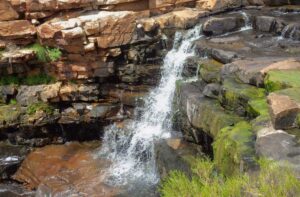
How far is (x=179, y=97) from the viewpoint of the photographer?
882 centimetres

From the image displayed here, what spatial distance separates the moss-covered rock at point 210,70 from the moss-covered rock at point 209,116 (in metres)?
0.68

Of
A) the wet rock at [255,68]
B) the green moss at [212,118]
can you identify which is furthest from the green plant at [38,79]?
the wet rock at [255,68]

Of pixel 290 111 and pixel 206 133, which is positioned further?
pixel 206 133

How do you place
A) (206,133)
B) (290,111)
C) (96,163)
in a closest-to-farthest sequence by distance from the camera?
1. (290,111)
2. (206,133)
3. (96,163)

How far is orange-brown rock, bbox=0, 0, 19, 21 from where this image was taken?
1109 centimetres

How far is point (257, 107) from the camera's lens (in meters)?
6.30

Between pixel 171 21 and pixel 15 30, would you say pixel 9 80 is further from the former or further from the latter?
pixel 171 21

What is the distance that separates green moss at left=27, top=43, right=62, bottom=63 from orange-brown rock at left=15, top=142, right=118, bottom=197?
2.29 metres

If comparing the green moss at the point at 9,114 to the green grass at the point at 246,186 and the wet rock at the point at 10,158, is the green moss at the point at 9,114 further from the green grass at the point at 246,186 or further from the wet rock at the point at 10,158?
the green grass at the point at 246,186

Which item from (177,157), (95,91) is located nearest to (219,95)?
(177,157)

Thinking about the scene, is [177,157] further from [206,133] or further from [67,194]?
[67,194]

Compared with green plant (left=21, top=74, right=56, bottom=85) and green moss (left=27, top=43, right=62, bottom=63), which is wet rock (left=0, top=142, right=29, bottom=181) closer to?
green plant (left=21, top=74, right=56, bottom=85)

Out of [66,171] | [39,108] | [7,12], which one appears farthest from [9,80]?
[66,171]

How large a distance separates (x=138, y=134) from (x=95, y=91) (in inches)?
79.8
